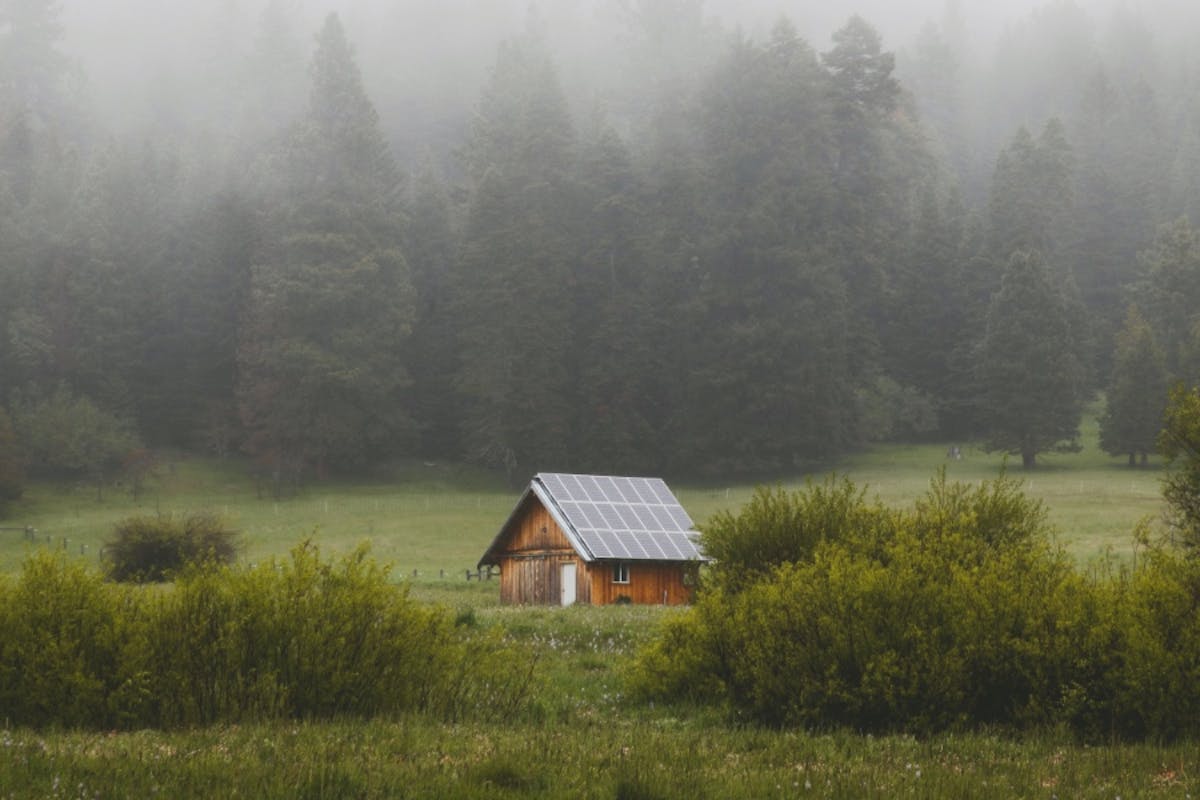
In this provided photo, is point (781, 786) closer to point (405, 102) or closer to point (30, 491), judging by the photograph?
point (30, 491)

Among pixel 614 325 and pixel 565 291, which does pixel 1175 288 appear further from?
pixel 565 291

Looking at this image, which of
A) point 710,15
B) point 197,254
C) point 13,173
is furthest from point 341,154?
point 710,15

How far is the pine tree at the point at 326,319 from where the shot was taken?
76.1 meters

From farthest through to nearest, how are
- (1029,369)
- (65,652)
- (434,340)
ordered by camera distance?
(434,340), (1029,369), (65,652)

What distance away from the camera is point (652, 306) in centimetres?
8369

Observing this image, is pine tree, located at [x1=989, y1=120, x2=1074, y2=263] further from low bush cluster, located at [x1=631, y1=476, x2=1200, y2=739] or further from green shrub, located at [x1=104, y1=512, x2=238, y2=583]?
low bush cluster, located at [x1=631, y1=476, x2=1200, y2=739]

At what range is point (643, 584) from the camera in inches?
1575

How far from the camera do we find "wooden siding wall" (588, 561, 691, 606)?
39188 mm

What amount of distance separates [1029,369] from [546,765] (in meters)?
74.1

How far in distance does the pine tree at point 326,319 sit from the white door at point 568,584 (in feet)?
124

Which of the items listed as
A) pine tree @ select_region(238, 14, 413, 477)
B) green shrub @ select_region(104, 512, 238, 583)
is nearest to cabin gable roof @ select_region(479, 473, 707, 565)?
Answer: green shrub @ select_region(104, 512, 238, 583)

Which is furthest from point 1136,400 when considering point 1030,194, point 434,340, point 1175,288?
point 434,340

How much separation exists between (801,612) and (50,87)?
11940 cm

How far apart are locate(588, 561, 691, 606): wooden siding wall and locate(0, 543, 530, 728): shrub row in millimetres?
26070
